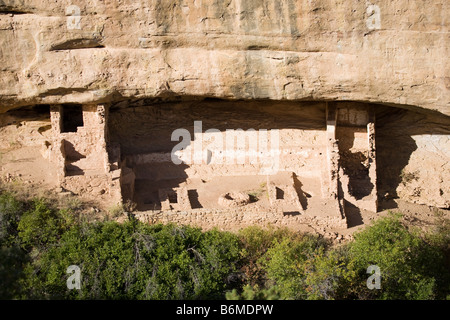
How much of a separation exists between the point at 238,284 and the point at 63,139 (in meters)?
4.89

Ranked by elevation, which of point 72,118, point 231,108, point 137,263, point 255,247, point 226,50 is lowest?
point 137,263

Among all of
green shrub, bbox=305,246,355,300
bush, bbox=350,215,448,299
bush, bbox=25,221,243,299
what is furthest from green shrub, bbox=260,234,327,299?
bush, bbox=350,215,448,299

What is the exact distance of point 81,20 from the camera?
10727 millimetres

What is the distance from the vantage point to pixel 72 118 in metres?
13.2

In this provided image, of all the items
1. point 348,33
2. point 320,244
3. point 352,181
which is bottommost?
point 320,244

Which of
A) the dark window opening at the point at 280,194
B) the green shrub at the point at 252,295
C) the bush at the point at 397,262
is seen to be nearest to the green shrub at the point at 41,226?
the green shrub at the point at 252,295

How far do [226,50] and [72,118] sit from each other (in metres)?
4.29

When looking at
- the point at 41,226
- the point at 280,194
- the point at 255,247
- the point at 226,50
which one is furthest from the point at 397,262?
the point at 41,226

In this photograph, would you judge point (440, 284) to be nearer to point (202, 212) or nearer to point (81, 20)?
point (202, 212)

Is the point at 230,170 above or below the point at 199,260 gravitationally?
above

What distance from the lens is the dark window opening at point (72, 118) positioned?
43.0 ft

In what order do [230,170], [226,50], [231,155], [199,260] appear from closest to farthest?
[199,260]
[226,50]
[230,170]
[231,155]

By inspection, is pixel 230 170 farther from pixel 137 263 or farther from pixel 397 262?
pixel 397 262
